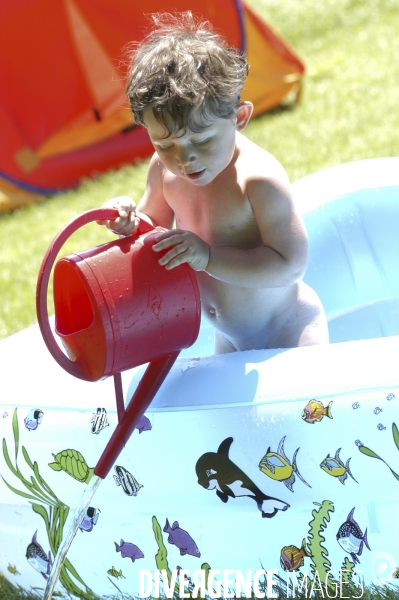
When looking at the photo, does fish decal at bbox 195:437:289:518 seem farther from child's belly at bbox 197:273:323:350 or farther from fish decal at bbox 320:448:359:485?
child's belly at bbox 197:273:323:350

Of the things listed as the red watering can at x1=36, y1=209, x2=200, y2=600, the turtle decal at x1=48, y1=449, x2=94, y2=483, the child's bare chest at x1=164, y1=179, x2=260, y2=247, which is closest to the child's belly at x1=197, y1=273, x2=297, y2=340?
the child's bare chest at x1=164, y1=179, x2=260, y2=247

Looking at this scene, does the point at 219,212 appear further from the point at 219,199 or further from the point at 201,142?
the point at 201,142

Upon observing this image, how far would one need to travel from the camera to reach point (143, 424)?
1.70 metres

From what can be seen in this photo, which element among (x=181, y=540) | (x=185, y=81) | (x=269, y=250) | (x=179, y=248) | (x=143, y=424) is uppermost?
(x=185, y=81)

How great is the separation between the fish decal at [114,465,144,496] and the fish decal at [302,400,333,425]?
0.36 meters

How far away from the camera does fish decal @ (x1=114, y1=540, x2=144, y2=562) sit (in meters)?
1.79

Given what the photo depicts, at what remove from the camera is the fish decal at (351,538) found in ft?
5.49

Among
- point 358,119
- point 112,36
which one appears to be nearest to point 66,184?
point 112,36

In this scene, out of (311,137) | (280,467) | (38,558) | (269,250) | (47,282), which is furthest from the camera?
(311,137)

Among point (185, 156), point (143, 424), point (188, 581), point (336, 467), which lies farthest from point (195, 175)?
point (188, 581)

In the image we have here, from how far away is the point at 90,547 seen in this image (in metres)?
1.82

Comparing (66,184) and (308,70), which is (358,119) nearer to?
(308,70)

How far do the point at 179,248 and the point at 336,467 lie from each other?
498mm

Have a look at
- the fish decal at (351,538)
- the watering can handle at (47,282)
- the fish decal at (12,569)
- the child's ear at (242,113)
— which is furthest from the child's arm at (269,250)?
the fish decal at (12,569)
